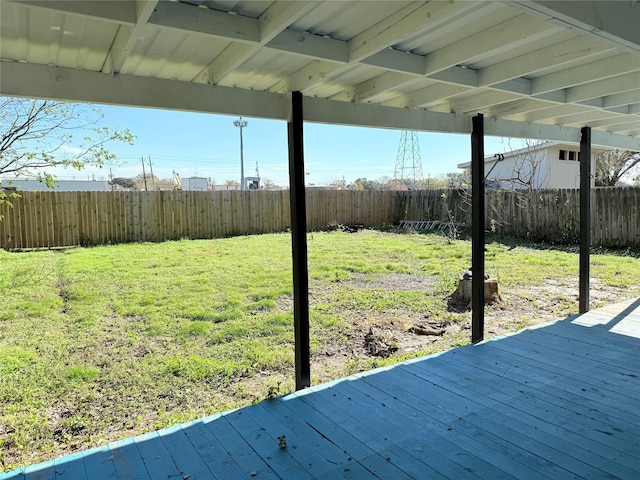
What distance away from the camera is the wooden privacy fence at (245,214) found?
8.98m

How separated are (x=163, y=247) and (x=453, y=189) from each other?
27.2ft

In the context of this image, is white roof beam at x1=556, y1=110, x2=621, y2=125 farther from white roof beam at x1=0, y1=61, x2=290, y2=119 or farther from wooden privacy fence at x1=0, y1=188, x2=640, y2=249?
wooden privacy fence at x1=0, y1=188, x2=640, y2=249

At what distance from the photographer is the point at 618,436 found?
206 cm

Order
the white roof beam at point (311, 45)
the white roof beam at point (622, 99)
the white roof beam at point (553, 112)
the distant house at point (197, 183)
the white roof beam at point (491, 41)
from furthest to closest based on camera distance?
the distant house at point (197, 183) < the white roof beam at point (553, 112) < the white roof beam at point (622, 99) < the white roof beam at point (311, 45) < the white roof beam at point (491, 41)

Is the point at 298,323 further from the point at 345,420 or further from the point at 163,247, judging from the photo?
the point at 163,247

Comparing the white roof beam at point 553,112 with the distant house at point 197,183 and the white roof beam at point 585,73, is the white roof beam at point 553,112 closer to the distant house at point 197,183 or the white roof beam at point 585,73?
the white roof beam at point 585,73

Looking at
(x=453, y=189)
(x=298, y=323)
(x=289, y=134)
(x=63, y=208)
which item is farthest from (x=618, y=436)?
(x=453, y=189)

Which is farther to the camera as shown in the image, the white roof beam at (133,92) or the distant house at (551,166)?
the distant house at (551,166)

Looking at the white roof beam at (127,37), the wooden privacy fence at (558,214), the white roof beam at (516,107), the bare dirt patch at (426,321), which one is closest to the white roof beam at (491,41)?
the white roof beam at (516,107)

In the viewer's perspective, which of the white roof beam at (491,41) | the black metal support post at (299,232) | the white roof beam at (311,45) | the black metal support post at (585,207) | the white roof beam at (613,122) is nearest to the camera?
the white roof beam at (491,41)

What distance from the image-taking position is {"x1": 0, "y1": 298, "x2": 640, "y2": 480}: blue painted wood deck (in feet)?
6.03

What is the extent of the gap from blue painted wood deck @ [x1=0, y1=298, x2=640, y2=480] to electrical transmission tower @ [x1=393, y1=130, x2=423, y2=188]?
2051cm

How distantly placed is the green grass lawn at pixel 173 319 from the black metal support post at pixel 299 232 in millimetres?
291

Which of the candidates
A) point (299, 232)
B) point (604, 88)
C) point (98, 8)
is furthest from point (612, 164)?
point (98, 8)
